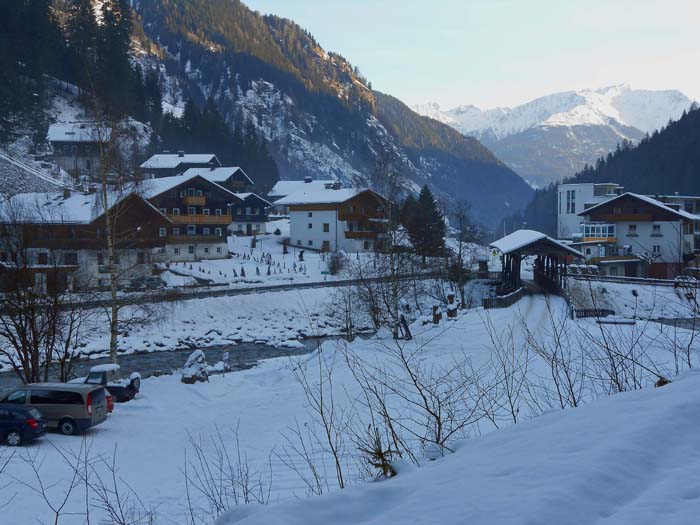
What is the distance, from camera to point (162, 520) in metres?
8.66

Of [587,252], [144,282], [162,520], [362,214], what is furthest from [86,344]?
[587,252]

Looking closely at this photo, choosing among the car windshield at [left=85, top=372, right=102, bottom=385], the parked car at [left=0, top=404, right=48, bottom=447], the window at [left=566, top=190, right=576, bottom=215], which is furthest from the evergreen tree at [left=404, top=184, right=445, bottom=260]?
the parked car at [left=0, top=404, right=48, bottom=447]

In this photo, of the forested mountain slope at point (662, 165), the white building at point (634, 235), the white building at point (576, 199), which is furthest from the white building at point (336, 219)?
the forested mountain slope at point (662, 165)

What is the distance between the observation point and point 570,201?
8081cm

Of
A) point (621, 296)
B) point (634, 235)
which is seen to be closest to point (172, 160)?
point (634, 235)

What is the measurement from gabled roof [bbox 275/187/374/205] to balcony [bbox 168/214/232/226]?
26.0ft

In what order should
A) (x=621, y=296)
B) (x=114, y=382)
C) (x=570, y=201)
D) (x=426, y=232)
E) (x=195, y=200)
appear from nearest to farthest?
(x=114, y=382), (x=621, y=296), (x=426, y=232), (x=195, y=200), (x=570, y=201)

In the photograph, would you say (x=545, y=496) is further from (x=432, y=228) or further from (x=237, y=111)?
(x=237, y=111)

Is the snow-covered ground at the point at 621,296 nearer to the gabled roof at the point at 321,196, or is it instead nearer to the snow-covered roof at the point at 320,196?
the gabled roof at the point at 321,196

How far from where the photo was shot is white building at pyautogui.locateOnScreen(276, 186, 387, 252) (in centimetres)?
6262

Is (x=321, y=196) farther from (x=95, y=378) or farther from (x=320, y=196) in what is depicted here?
(x=95, y=378)

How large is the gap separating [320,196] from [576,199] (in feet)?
124

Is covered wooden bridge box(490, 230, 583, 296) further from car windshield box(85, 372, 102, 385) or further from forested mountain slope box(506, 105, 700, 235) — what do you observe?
forested mountain slope box(506, 105, 700, 235)

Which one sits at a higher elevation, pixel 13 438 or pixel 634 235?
pixel 634 235
